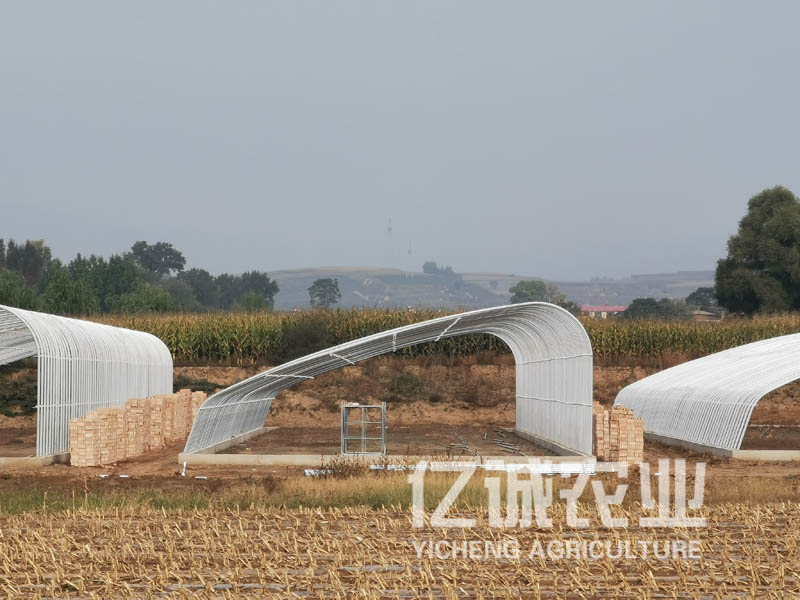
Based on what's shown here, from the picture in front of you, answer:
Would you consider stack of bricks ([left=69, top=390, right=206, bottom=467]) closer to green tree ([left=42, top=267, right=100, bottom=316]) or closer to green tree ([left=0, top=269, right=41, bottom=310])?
green tree ([left=0, top=269, right=41, bottom=310])

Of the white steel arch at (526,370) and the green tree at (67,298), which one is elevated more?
the green tree at (67,298)

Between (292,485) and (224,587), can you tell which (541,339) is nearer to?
(292,485)

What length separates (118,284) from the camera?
94.9 metres

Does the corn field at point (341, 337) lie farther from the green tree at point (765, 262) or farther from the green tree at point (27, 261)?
the green tree at point (27, 261)

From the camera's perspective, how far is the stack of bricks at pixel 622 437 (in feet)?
74.7

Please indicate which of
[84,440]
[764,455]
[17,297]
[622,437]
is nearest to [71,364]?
[84,440]

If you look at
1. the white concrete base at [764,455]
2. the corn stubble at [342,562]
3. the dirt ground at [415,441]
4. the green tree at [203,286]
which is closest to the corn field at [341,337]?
the dirt ground at [415,441]

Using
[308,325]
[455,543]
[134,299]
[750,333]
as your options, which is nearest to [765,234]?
[750,333]

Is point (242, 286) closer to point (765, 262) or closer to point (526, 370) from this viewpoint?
point (765, 262)

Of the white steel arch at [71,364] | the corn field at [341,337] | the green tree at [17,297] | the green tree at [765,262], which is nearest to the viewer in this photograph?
the white steel arch at [71,364]

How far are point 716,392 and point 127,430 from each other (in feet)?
44.2

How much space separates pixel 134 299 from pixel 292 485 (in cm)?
6010

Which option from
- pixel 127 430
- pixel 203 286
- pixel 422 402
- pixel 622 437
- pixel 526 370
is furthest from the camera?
pixel 203 286

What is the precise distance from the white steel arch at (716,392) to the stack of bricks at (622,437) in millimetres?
2613
